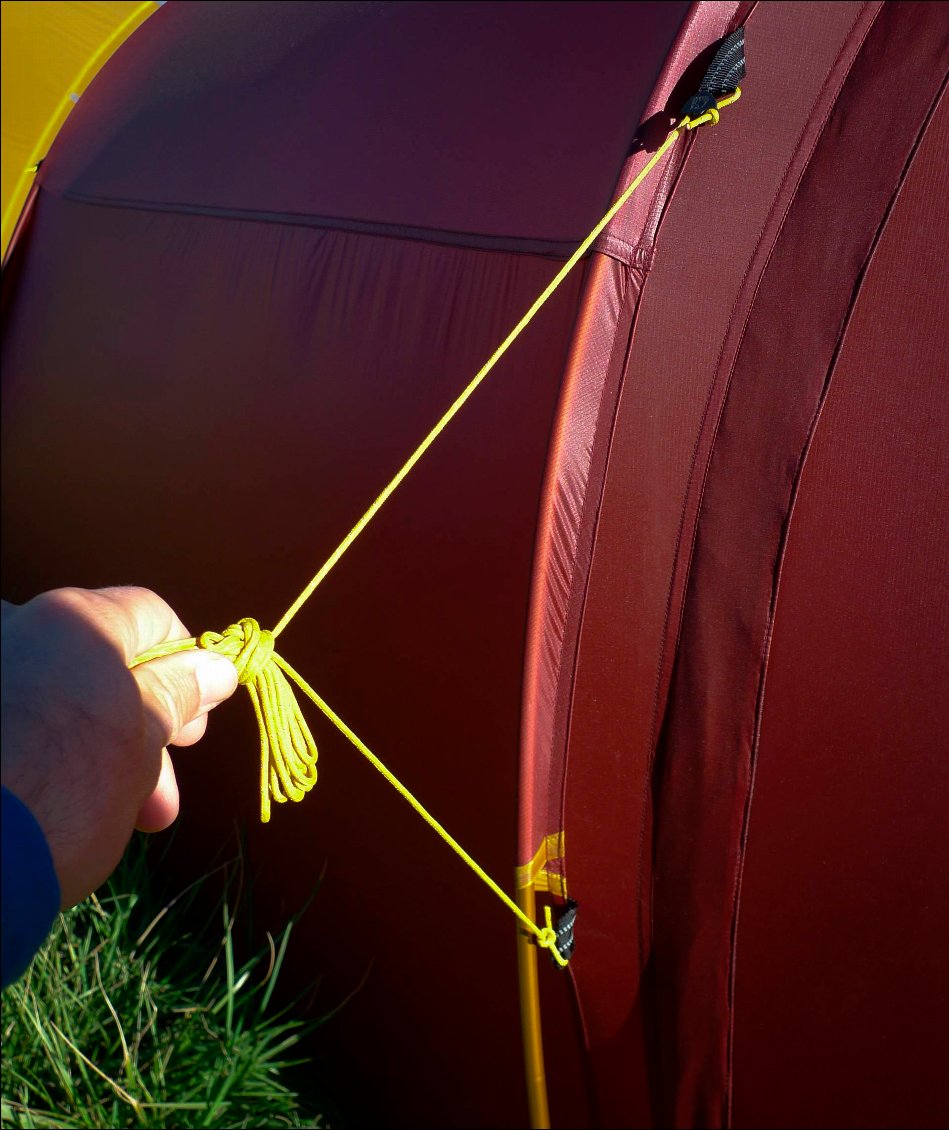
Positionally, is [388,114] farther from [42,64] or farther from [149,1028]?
[149,1028]

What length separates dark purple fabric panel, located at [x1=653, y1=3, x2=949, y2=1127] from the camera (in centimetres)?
112

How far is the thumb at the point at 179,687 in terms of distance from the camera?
2.35 ft

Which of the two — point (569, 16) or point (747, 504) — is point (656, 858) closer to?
point (747, 504)

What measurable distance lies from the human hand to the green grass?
2.92ft

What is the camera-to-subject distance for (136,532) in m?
1.53

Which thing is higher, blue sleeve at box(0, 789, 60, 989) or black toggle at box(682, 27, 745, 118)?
black toggle at box(682, 27, 745, 118)

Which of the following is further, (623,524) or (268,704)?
(623,524)

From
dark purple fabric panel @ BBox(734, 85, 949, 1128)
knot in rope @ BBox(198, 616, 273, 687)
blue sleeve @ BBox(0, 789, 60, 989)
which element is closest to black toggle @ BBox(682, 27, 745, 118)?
dark purple fabric panel @ BBox(734, 85, 949, 1128)

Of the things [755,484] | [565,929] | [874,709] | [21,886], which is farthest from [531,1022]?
[21,886]

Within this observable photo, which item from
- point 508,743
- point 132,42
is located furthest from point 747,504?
point 132,42

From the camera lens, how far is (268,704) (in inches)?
33.5

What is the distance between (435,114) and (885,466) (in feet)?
2.29

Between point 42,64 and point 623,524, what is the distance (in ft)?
4.84

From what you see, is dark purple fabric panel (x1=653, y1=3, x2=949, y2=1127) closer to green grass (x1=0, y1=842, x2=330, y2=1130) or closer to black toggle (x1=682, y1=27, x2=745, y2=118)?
black toggle (x1=682, y1=27, x2=745, y2=118)
